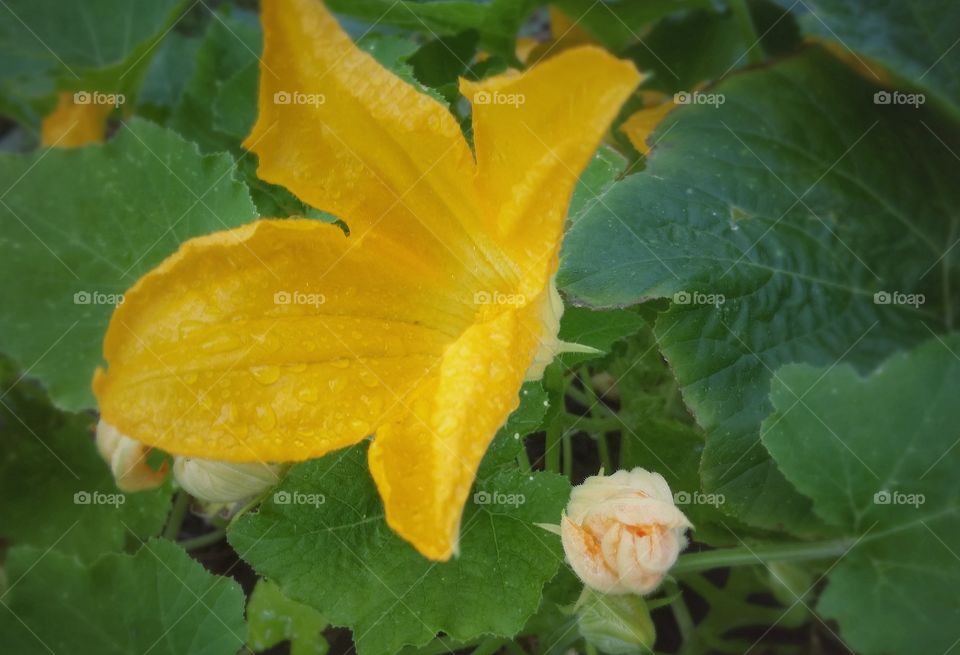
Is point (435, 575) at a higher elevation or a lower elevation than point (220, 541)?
higher

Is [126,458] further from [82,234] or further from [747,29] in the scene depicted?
[747,29]

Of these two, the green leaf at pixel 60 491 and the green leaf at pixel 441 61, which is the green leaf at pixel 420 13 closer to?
the green leaf at pixel 441 61

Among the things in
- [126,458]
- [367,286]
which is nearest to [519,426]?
[367,286]

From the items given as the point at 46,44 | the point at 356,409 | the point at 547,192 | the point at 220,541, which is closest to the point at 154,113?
the point at 46,44

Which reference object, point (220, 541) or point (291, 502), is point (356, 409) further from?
point (220, 541)

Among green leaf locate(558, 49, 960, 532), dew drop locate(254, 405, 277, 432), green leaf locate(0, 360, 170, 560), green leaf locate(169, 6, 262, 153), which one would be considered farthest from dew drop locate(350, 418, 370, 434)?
green leaf locate(169, 6, 262, 153)

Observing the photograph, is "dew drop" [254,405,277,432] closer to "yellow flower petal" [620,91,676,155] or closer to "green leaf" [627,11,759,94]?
"yellow flower petal" [620,91,676,155]

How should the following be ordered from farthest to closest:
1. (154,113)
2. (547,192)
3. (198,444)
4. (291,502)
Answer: (154,113)
(291,502)
(198,444)
(547,192)
